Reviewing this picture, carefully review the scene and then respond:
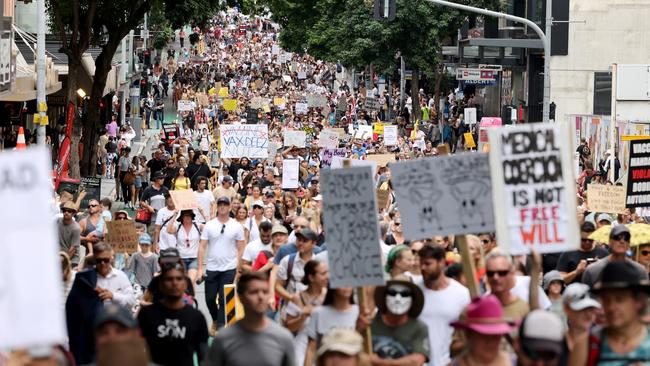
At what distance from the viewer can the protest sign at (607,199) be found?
59.4 ft

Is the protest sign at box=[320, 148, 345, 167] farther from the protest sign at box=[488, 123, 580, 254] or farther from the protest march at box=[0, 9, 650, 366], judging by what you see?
the protest sign at box=[488, 123, 580, 254]

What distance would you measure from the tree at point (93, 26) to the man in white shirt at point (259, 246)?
2132 centimetres

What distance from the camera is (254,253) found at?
47.2 ft

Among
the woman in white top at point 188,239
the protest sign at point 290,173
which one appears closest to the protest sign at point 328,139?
the protest sign at point 290,173

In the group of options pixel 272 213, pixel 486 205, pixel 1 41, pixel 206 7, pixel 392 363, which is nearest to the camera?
pixel 392 363

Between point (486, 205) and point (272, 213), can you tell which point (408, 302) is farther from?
point (272, 213)

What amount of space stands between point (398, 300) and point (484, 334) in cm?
157

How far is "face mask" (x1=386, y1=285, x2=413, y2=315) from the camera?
8555 millimetres

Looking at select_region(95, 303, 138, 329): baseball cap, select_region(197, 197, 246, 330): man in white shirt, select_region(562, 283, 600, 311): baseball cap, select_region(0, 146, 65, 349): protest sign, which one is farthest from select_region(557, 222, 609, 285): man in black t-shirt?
select_region(0, 146, 65, 349): protest sign

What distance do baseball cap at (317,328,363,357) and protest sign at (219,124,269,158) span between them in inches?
898

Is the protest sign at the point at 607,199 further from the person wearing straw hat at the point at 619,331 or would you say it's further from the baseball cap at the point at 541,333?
the baseball cap at the point at 541,333

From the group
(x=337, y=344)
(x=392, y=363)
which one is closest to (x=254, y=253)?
(x=392, y=363)

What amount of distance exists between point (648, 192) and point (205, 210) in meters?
5.86

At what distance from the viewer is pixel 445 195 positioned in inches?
356
